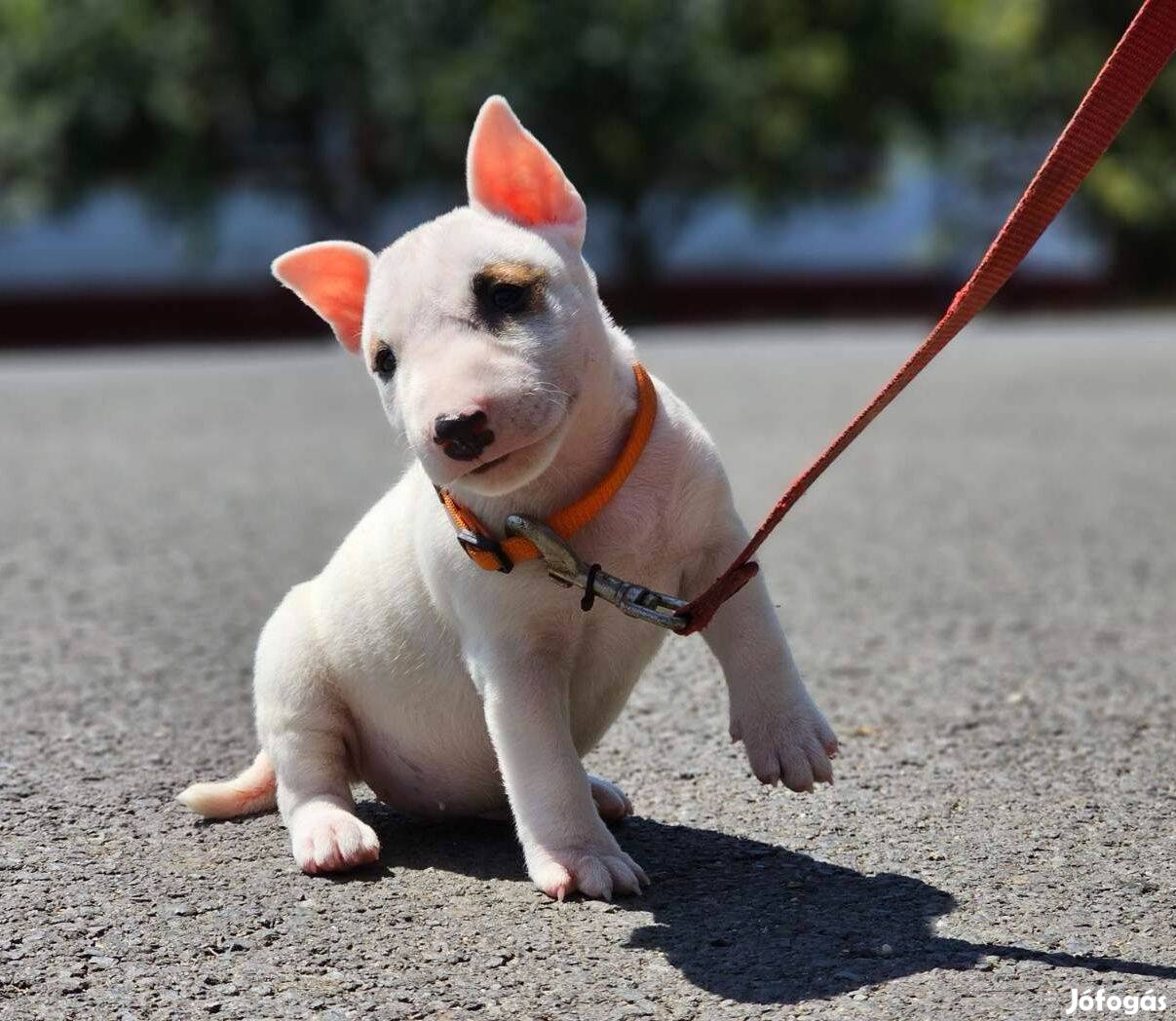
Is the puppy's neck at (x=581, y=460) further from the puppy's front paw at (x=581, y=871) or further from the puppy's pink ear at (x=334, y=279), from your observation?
the puppy's front paw at (x=581, y=871)

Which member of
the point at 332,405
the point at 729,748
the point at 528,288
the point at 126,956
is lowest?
the point at 332,405

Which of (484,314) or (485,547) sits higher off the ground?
(484,314)

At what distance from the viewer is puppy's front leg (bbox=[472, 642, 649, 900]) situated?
2750mm

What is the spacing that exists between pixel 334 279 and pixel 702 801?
4.23 ft

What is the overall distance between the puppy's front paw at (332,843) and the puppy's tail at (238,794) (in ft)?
0.89

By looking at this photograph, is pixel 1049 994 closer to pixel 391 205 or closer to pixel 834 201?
pixel 391 205

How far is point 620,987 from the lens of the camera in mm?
2477

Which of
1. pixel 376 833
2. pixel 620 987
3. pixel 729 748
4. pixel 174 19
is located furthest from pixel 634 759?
pixel 174 19

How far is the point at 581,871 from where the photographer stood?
2766 mm

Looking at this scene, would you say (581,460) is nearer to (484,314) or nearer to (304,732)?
(484,314)

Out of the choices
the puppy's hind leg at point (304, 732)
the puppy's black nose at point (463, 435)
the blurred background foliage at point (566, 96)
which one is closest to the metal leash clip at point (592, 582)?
the puppy's black nose at point (463, 435)

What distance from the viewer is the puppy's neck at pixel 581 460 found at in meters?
2.75

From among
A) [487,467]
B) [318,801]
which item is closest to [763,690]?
[487,467]

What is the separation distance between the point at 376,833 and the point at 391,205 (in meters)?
24.0
